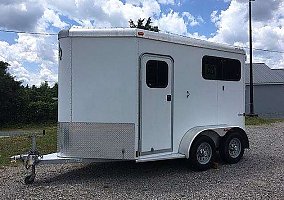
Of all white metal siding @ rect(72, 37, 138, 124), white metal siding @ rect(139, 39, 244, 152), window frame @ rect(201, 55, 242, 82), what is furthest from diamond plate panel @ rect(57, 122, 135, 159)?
window frame @ rect(201, 55, 242, 82)

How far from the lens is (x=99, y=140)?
776 centimetres

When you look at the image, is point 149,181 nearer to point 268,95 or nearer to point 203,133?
point 203,133

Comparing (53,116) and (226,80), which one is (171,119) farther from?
(53,116)

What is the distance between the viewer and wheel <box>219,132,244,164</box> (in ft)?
31.3

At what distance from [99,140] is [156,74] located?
Result: 1.69 meters

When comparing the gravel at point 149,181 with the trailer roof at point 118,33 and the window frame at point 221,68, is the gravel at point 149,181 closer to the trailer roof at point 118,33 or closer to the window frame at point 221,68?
the window frame at point 221,68

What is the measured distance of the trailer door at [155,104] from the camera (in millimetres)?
7891

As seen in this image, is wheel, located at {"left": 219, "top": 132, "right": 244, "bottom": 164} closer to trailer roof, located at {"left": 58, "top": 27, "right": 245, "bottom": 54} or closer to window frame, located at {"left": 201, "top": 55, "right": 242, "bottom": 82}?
window frame, located at {"left": 201, "top": 55, "right": 242, "bottom": 82}

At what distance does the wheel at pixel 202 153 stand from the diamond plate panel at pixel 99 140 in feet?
4.92

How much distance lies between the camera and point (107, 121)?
7.80 meters

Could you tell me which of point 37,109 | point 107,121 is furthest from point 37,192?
point 37,109

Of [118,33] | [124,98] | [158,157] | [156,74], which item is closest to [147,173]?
[158,157]

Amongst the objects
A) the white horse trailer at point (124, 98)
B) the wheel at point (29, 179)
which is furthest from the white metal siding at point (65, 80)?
the wheel at point (29, 179)

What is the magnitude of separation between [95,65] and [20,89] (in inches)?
1100
